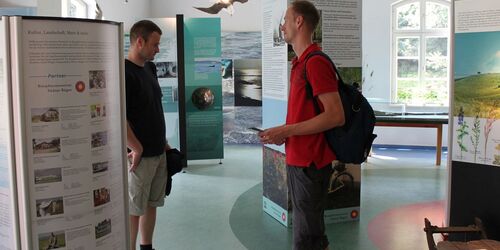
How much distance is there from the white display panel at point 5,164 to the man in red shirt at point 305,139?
123 centimetres

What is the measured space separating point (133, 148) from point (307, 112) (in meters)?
1.22

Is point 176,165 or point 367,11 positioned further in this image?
point 367,11

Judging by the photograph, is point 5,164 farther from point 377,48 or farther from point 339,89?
point 377,48

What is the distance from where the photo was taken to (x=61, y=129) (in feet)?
7.57

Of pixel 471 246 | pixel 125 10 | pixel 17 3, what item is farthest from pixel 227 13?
pixel 471 246

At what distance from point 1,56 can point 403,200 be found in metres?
4.83

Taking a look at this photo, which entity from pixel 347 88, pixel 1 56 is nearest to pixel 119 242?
pixel 1 56

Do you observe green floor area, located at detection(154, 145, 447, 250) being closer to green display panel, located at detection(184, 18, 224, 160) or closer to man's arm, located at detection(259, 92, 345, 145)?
green display panel, located at detection(184, 18, 224, 160)

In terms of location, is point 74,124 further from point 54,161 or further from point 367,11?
point 367,11

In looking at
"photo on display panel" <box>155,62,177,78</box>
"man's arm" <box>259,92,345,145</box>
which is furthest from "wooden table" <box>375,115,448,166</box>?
"man's arm" <box>259,92,345,145</box>

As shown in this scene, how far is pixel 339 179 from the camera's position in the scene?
500 centimetres

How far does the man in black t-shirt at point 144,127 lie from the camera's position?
10.3ft

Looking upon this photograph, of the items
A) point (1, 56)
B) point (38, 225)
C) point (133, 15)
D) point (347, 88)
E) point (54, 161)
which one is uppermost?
point (133, 15)

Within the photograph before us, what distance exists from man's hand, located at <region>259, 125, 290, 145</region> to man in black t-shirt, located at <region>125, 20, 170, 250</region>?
37.3 inches
